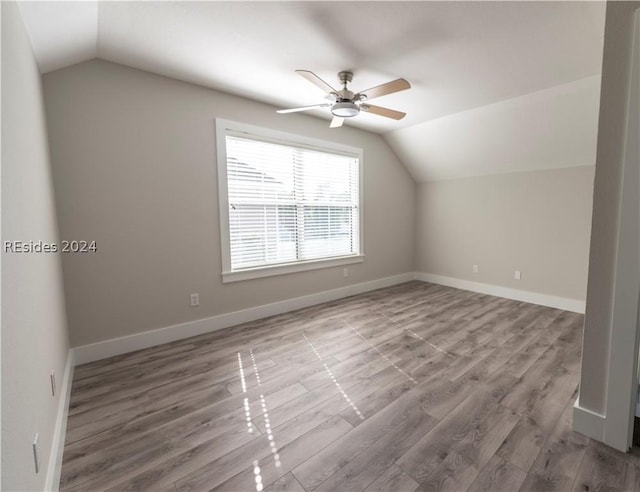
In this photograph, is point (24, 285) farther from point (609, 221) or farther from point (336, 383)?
point (609, 221)

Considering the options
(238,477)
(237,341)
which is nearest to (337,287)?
(237,341)

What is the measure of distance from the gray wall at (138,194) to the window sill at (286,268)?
0.09 metres

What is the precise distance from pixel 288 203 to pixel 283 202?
0.08 meters

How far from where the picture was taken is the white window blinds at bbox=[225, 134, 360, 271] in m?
3.28

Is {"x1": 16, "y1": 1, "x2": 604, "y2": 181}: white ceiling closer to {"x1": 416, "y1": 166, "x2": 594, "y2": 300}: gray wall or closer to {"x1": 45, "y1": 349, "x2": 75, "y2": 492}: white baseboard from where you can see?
{"x1": 416, "y1": 166, "x2": 594, "y2": 300}: gray wall

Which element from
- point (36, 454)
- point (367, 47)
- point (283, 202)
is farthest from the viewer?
point (283, 202)

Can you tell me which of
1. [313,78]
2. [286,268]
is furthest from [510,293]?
[313,78]

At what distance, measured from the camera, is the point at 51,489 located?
1252 millimetres

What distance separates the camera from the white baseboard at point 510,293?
143 inches

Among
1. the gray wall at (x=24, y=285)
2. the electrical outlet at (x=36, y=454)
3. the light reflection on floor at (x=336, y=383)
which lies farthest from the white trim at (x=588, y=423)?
the electrical outlet at (x=36, y=454)

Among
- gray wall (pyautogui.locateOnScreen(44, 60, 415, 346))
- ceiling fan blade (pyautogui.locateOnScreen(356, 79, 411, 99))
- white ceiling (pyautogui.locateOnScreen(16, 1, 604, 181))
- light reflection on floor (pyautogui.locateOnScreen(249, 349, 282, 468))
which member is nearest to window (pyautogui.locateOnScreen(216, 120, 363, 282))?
gray wall (pyautogui.locateOnScreen(44, 60, 415, 346))

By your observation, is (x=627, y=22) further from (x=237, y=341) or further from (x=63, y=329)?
(x=63, y=329)

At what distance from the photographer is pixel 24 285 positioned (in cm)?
120

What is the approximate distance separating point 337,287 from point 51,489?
3378mm
